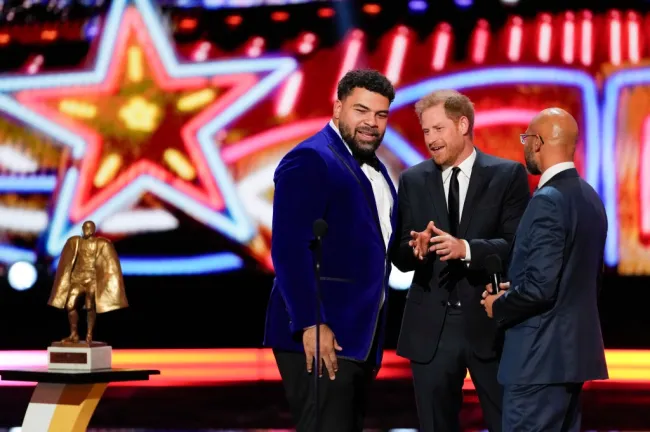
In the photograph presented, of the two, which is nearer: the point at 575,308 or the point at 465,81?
the point at 575,308

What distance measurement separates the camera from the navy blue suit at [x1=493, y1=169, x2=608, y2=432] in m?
2.84

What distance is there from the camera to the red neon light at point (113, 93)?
24.2 ft

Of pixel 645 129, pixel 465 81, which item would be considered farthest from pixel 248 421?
pixel 645 129

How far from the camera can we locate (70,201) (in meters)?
7.46

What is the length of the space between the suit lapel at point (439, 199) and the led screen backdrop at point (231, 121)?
12.3ft

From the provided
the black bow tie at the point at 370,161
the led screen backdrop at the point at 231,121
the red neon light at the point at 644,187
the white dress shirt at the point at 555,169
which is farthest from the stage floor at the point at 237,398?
the white dress shirt at the point at 555,169

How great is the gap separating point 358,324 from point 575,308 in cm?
63

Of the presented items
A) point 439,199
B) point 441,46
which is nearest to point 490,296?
point 439,199

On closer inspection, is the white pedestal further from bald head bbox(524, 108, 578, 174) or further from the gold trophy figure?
bald head bbox(524, 108, 578, 174)

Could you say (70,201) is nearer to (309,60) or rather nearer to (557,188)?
(309,60)

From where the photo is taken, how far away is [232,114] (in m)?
7.44

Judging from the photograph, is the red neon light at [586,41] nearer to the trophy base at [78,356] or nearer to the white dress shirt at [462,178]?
the white dress shirt at [462,178]

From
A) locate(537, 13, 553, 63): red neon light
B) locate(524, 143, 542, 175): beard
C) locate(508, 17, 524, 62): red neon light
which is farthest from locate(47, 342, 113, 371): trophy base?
locate(537, 13, 553, 63): red neon light

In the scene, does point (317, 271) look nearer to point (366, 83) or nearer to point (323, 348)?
point (323, 348)
